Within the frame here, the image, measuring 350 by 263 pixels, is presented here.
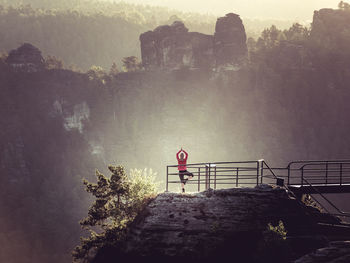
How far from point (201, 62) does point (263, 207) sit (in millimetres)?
94139

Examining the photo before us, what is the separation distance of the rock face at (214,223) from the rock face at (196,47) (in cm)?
8978

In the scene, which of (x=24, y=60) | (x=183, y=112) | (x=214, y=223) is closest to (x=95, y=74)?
(x=24, y=60)

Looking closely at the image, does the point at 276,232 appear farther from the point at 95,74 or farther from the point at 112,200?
the point at 95,74

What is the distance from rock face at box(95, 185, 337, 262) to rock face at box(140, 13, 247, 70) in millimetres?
89784

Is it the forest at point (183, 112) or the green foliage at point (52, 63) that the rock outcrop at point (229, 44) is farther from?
the green foliage at point (52, 63)

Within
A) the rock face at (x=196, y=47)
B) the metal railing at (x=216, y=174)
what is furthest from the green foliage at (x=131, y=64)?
the metal railing at (x=216, y=174)

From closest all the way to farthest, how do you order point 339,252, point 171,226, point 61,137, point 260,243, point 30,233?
point 339,252 → point 260,243 → point 171,226 → point 30,233 → point 61,137

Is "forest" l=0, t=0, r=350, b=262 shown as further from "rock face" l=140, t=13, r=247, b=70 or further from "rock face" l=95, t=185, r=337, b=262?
"rock face" l=95, t=185, r=337, b=262

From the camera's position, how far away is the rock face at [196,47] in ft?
345

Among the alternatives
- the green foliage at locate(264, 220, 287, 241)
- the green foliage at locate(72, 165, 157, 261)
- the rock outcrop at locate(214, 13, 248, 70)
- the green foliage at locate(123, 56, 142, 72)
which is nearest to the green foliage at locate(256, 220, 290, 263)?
the green foliage at locate(264, 220, 287, 241)

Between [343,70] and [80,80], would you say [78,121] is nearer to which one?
[80,80]

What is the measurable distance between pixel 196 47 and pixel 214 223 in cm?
9433

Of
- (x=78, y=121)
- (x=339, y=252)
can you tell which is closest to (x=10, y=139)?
(x=78, y=121)

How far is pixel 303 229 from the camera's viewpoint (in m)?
17.4
